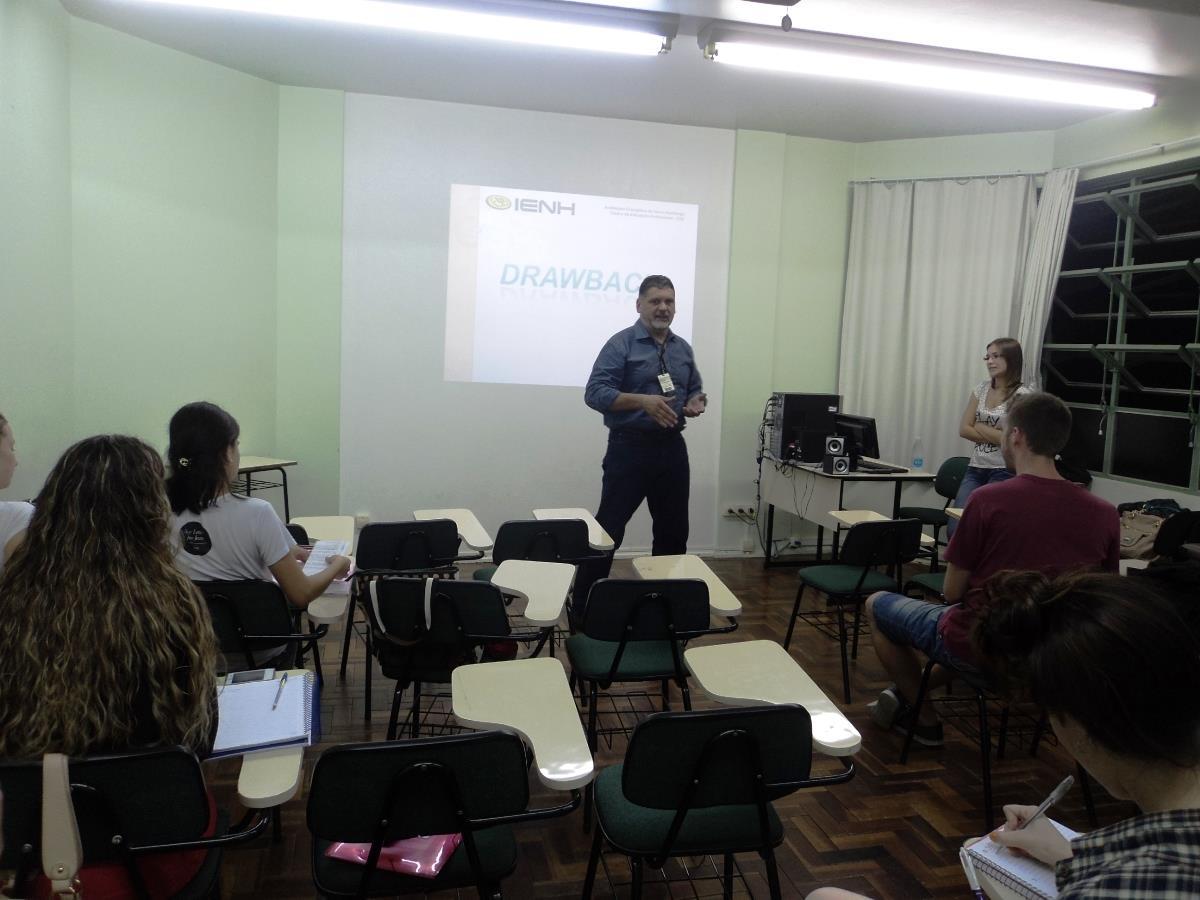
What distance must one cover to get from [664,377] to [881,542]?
4.35 ft

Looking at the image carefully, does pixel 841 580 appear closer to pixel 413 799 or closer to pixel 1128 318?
pixel 413 799

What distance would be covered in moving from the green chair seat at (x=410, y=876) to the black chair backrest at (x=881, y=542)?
7.19 feet

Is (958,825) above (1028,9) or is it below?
below

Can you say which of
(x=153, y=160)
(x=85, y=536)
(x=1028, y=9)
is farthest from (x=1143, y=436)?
(x=153, y=160)

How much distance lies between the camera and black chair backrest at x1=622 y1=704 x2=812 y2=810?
1581mm

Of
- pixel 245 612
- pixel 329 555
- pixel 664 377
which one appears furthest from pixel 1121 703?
pixel 664 377

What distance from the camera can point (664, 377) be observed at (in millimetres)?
4117

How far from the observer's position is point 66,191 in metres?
4.20

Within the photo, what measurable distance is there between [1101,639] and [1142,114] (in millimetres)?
5310

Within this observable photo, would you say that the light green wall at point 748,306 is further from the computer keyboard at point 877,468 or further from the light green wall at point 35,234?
the light green wall at point 35,234

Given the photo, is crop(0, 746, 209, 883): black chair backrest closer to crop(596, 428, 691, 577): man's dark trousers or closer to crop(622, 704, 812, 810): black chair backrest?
crop(622, 704, 812, 810): black chair backrest

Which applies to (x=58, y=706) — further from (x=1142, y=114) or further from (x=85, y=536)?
(x=1142, y=114)

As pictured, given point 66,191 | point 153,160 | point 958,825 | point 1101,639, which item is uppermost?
point 153,160

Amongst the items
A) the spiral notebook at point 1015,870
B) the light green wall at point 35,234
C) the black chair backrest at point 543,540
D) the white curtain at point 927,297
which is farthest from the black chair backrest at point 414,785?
the white curtain at point 927,297
